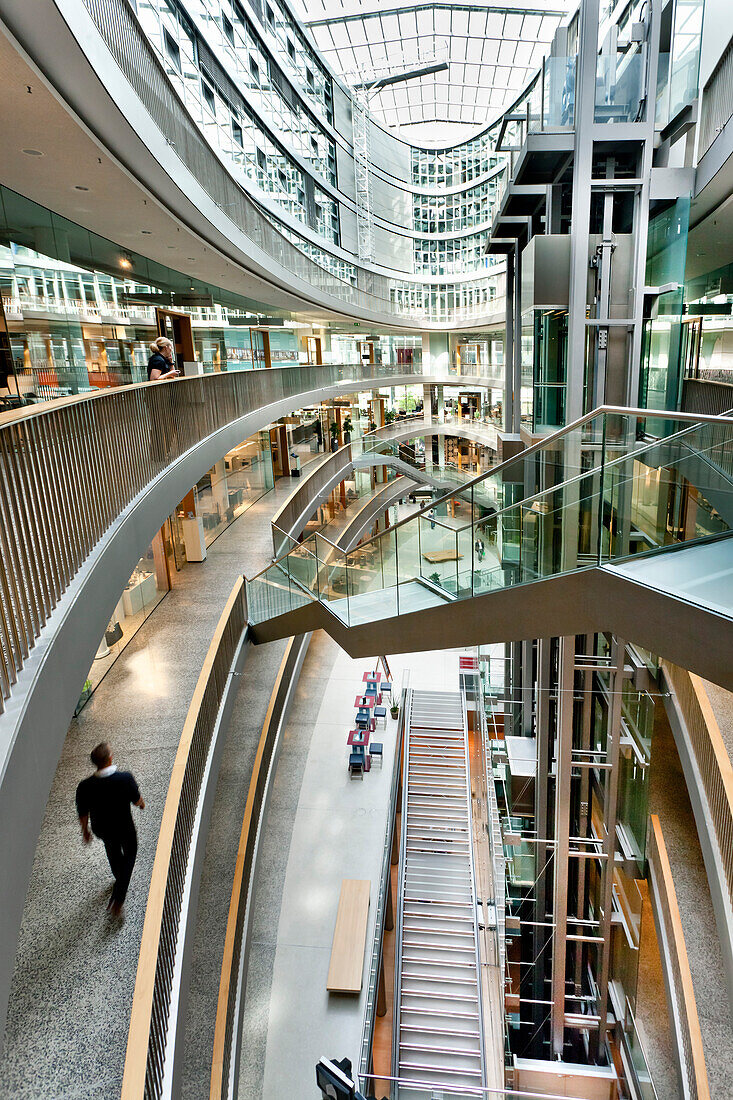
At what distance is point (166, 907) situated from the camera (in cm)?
432

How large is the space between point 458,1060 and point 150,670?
6939 mm

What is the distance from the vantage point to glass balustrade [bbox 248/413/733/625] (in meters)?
4.38

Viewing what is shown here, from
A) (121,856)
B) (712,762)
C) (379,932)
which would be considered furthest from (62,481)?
(379,932)

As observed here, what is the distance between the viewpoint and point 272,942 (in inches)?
380

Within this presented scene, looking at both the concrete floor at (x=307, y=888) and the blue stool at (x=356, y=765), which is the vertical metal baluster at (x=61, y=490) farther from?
the blue stool at (x=356, y=765)

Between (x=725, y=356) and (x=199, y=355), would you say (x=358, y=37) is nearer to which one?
(x=199, y=355)

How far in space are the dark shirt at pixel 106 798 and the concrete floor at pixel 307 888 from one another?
4895 millimetres

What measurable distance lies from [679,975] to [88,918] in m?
5.54

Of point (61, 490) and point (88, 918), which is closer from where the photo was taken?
point (61, 490)

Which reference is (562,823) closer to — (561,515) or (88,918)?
(561,515)

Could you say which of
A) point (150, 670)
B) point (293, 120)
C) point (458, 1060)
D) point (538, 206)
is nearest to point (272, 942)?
point (458, 1060)

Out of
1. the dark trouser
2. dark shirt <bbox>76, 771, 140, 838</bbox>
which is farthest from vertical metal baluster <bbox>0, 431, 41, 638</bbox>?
the dark trouser

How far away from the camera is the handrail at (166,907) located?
328 cm

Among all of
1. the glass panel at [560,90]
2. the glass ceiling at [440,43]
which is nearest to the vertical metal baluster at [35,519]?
the glass panel at [560,90]
